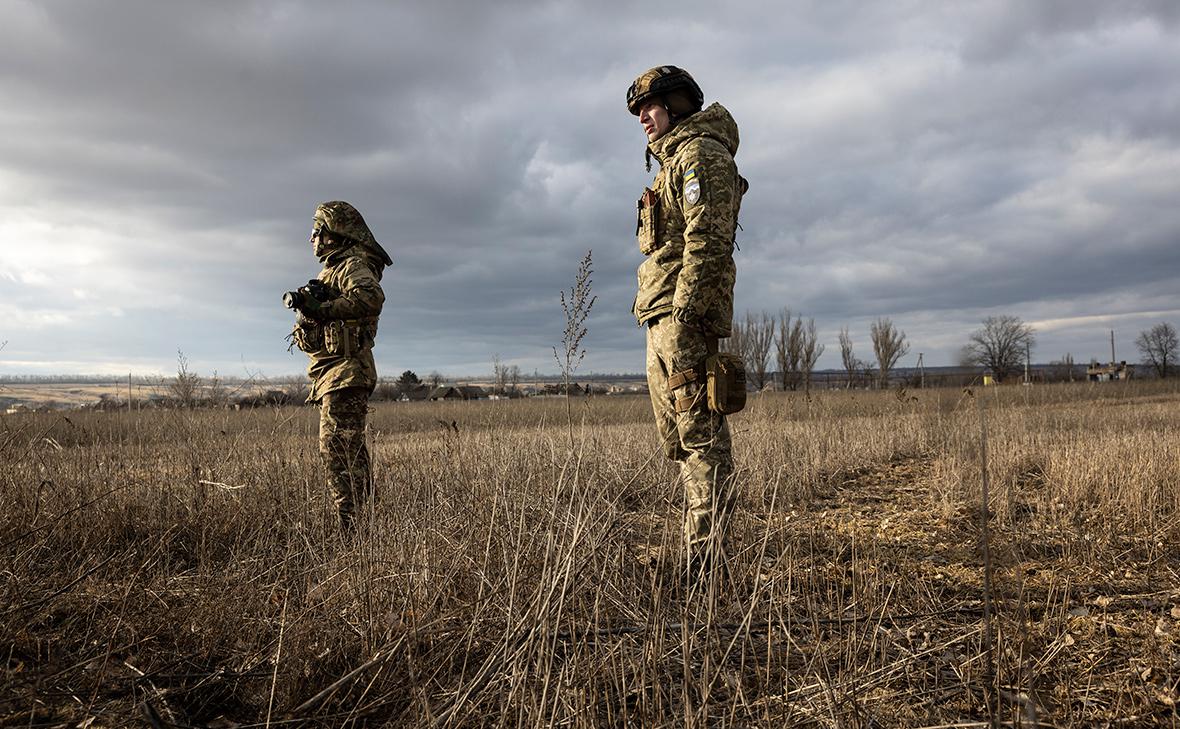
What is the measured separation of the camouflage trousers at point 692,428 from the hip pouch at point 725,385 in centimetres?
9

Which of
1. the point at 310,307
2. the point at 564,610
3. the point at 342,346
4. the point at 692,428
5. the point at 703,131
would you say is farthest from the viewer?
the point at 342,346

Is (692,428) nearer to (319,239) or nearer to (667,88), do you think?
(667,88)

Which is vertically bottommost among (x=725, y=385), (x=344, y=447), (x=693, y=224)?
(x=344, y=447)

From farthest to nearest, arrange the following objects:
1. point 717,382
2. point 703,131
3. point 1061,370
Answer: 1. point 1061,370
2. point 703,131
3. point 717,382

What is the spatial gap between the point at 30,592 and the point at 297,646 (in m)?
1.23

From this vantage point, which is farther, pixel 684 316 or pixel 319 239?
pixel 319 239

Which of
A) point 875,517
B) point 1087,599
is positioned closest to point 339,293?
point 875,517

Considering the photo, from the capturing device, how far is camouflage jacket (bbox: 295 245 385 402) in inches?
164

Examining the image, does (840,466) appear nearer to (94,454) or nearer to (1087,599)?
(1087,599)

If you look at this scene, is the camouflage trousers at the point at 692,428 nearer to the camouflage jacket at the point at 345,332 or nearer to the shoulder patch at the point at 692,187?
the shoulder patch at the point at 692,187

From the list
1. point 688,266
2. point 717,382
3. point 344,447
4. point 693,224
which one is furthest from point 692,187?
point 344,447

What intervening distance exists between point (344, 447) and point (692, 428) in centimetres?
238

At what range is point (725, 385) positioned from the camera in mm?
2854

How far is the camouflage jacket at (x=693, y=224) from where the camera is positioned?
2.90 meters
